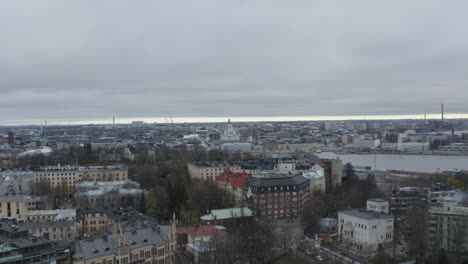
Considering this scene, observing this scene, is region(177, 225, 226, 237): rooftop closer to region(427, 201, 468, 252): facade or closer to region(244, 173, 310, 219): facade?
region(244, 173, 310, 219): facade

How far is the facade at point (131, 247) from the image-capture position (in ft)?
39.8

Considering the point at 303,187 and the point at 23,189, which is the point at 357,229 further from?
the point at 23,189

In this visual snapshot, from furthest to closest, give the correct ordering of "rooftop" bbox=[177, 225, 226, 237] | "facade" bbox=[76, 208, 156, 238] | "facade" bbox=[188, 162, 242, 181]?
"facade" bbox=[188, 162, 242, 181] < "facade" bbox=[76, 208, 156, 238] < "rooftop" bbox=[177, 225, 226, 237]

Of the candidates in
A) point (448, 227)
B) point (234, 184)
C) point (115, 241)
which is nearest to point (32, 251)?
point (115, 241)

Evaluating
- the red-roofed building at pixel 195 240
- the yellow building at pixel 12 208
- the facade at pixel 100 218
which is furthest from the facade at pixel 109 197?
the red-roofed building at pixel 195 240

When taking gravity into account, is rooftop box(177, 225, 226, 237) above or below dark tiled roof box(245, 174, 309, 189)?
below

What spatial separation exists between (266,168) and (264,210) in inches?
357

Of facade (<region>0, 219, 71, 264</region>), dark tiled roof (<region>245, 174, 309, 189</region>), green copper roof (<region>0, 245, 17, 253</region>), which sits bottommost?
facade (<region>0, 219, 71, 264</region>)

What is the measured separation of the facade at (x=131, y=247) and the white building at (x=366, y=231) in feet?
21.6

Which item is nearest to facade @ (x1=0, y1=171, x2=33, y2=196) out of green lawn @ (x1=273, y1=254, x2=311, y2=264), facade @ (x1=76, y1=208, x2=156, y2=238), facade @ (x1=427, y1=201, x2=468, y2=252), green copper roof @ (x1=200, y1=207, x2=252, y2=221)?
facade @ (x1=76, y1=208, x2=156, y2=238)

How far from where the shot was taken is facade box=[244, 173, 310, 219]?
808 inches

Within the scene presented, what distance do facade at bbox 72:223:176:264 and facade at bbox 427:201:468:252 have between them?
27.4 ft

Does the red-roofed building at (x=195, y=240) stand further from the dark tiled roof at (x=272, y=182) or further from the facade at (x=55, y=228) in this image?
the dark tiled roof at (x=272, y=182)

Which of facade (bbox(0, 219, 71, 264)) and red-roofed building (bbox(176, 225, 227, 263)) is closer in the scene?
facade (bbox(0, 219, 71, 264))
